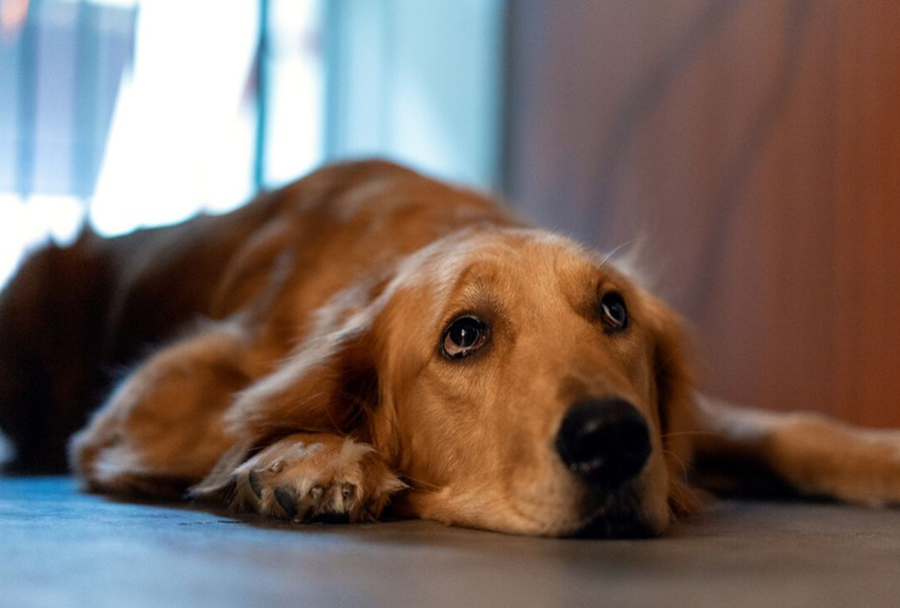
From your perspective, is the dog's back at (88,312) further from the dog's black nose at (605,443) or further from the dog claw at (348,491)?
the dog's black nose at (605,443)

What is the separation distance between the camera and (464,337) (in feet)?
6.71

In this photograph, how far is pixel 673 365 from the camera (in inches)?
95.8

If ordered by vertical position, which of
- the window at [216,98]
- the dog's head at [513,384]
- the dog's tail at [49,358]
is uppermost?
the window at [216,98]

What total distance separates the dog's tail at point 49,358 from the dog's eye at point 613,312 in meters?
2.17

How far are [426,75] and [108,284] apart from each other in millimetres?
2664

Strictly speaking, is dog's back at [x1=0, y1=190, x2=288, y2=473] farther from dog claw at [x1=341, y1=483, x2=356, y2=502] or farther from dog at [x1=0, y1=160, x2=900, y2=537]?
dog claw at [x1=341, y1=483, x2=356, y2=502]

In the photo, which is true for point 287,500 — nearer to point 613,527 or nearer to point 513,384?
point 513,384

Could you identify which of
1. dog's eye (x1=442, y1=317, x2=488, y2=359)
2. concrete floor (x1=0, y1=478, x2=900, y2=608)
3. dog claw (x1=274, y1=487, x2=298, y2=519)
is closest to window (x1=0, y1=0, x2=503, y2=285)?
dog's eye (x1=442, y1=317, x2=488, y2=359)

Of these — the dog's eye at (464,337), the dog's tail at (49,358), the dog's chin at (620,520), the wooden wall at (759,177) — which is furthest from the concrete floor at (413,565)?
the dog's tail at (49,358)

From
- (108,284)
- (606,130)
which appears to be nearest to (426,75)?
(606,130)

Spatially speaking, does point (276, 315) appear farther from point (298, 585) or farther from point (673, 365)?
point (298, 585)

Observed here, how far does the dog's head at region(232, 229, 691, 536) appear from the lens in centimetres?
166

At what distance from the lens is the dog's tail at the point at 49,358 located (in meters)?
3.62

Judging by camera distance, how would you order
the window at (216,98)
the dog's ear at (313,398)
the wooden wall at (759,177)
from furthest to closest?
the window at (216,98)
the wooden wall at (759,177)
the dog's ear at (313,398)
